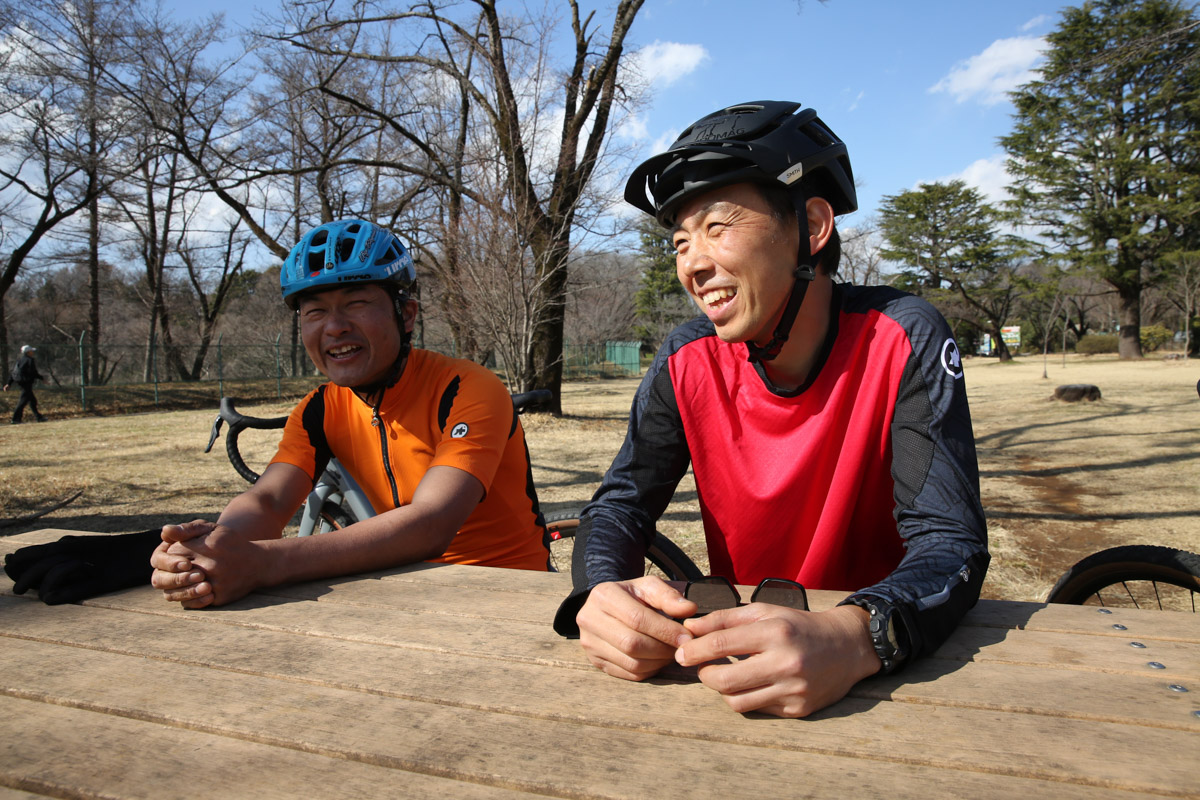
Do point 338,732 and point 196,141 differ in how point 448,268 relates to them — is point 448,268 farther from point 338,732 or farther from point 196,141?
point 338,732

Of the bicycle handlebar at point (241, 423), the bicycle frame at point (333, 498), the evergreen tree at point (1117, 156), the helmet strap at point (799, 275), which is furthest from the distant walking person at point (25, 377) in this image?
the evergreen tree at point (1117, 156)

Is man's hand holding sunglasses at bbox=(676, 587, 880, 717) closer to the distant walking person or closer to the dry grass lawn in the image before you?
the dry grass lawn

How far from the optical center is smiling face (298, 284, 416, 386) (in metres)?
2.64

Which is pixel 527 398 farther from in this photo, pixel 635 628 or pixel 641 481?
pixel 635 628

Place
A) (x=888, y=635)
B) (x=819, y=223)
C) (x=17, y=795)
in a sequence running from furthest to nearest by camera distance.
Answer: (x=819, y=223)
(x=888, y=635)
(x=17, y=795)

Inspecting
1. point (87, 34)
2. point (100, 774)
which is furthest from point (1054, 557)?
point (87, 34)

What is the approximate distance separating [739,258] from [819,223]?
0.29m

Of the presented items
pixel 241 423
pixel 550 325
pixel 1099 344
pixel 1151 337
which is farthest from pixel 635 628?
pixel 1099 344

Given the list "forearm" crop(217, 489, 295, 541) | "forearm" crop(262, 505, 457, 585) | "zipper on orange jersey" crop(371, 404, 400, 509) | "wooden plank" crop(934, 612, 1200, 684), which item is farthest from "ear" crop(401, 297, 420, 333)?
"wooden plank" crop(934, 612, 1200, 684)

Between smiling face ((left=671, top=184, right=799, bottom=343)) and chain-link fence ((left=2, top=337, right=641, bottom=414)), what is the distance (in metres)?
15.9

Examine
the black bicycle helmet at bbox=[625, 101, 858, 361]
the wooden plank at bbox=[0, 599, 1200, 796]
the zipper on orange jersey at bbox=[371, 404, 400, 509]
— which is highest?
the black bicycle helmet at bbox=[625, 101, 858, 361]

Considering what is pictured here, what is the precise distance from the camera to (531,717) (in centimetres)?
116

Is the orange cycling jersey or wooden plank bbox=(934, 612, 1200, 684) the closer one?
wooden plank bbox=(934, 612, 1200, 684)

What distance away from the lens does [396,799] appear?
0.94 meters
